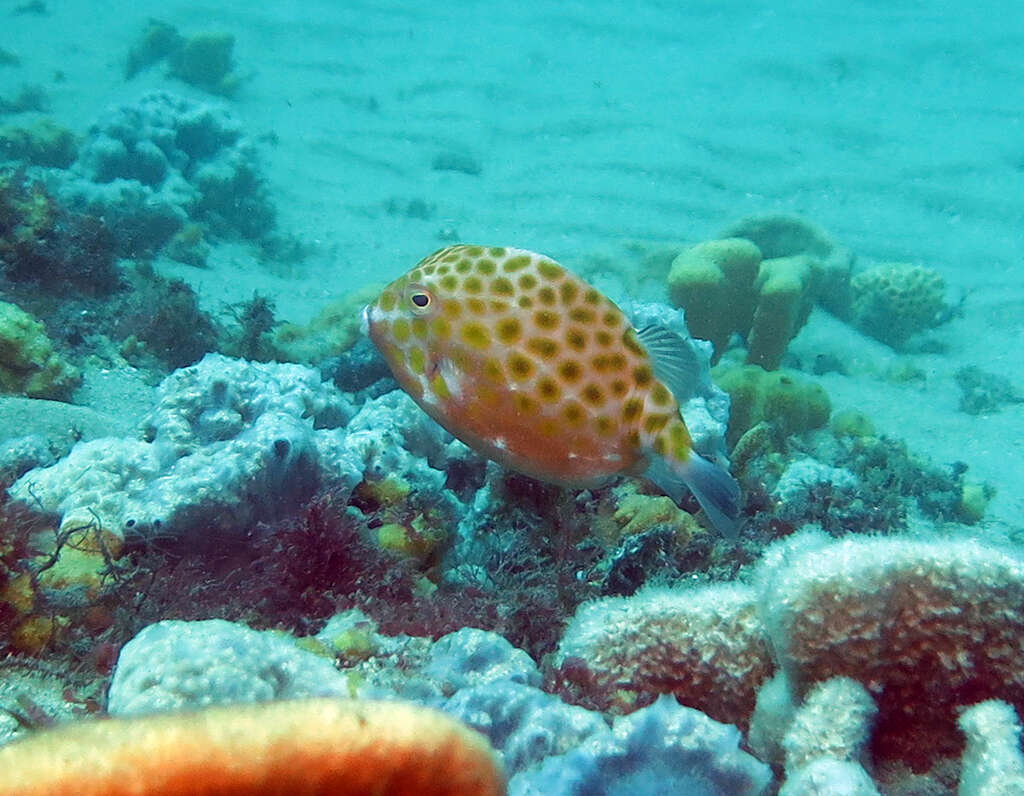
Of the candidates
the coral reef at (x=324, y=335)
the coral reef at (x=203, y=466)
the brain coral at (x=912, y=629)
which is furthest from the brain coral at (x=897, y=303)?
the brain coral at (x=912, y=629)

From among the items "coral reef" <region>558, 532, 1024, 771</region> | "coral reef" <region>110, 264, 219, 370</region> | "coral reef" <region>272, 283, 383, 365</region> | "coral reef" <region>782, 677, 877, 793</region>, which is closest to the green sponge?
"coral reef" <region>272, 283, 383, 365</region>

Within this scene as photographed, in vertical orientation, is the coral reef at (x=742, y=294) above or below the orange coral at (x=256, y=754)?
below

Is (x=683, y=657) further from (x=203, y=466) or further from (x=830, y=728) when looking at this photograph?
(x=203, y=466)

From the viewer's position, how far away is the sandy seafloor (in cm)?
1205

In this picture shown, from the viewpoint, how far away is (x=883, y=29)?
89.6 ft

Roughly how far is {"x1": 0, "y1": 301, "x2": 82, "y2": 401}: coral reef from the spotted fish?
4.22m

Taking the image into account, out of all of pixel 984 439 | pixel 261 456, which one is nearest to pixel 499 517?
pixel 261 456

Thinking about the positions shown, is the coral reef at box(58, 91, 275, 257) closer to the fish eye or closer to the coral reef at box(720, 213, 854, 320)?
the coral reef at box(720, 213, 854, 320)

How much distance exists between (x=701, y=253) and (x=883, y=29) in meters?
23.7

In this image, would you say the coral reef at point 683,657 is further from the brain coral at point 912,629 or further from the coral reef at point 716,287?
the coral reef at point 716,287

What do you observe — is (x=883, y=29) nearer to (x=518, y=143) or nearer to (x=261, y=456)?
(x=518, y=143)

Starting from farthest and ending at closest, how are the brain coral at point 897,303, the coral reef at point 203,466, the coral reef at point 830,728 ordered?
the brain coral at point 897,303 < the coral reef at point 203,466 < the coral reef at point 830,728

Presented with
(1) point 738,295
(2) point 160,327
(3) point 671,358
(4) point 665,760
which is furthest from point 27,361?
(1) point 738,295

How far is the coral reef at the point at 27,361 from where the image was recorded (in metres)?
5.68
